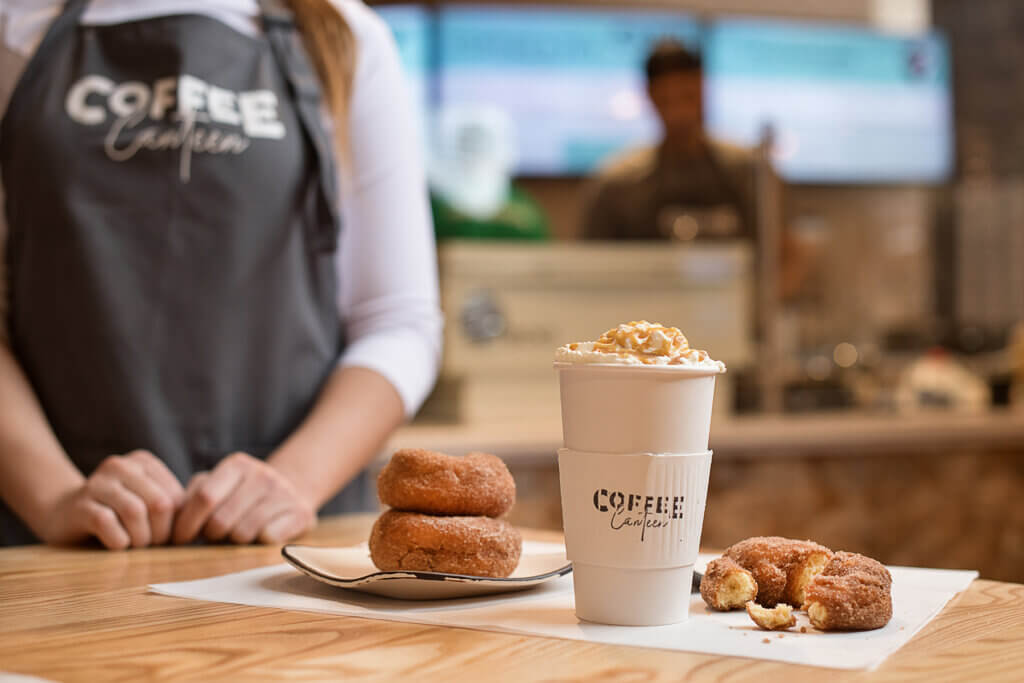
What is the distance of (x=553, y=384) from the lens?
2885 mm

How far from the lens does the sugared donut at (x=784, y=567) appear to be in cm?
74

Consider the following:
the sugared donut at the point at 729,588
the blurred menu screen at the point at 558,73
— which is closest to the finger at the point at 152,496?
the sugared donut at the point at 729,588

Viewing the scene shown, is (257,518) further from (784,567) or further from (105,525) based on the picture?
(784,567)

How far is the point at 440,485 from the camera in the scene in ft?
2.65

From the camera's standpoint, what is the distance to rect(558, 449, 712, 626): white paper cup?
68 cm

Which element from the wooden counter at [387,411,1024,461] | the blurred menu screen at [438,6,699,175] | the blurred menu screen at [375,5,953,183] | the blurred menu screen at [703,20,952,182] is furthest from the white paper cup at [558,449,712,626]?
the blurred menu screen at [703,20,952,182]

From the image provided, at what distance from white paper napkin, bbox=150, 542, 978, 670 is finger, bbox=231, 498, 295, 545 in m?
0.17

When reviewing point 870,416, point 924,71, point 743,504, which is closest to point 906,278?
point 924,71

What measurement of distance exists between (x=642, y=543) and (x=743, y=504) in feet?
6.99

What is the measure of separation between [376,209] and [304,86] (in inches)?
6.6

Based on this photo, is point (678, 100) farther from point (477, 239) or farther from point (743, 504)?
point (743, 504)

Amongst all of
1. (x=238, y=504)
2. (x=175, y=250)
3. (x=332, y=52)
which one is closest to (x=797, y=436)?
(x=332, y=52)

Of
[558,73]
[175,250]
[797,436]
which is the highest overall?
[558,73]

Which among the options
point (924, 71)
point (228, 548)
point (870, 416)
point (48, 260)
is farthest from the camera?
point (924, 71)
